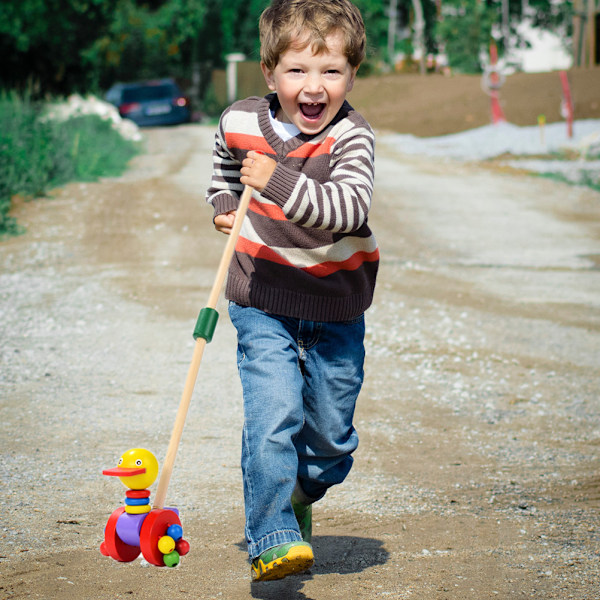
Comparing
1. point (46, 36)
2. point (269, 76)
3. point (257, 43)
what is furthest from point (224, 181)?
point (257, 43)

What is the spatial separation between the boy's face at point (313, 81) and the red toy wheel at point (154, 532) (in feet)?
3.76

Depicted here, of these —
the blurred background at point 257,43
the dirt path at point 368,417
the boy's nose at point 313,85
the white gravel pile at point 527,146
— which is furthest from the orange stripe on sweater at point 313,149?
the blurred background at point 257,43

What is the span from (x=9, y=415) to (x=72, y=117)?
12.1 meters

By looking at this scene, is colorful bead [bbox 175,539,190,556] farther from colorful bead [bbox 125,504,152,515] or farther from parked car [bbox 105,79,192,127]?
parked car [bbox 105,79,192,127]

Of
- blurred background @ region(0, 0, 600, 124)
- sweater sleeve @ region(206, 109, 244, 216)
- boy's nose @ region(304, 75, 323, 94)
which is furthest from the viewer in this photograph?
blurred background @ region(0, 0, 600, 124)

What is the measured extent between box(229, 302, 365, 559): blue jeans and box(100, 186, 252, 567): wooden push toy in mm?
288

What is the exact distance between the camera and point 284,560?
8.29 ft

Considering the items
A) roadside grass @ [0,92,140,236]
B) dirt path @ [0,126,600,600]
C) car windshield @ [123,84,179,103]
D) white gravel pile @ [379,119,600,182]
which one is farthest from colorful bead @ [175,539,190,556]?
car windshield @ [123,84,179,103]

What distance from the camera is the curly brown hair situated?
263cm

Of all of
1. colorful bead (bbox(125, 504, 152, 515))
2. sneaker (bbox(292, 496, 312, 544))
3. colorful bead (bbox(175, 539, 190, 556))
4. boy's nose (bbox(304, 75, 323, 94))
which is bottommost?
sneaker (bbox(292, 496, 312, 544))

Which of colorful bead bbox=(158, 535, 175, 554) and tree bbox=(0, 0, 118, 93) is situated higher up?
tree bbox=(0, 0, 118, 93)

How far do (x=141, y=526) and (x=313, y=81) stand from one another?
4.23ft

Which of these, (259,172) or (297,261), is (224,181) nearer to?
(297,261)

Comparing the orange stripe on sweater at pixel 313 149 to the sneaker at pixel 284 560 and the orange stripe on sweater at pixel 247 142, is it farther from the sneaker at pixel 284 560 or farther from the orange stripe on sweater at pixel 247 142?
the sneaker at pixel 284 560
